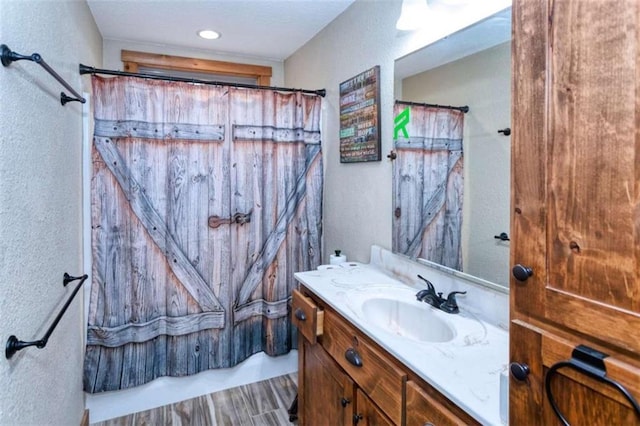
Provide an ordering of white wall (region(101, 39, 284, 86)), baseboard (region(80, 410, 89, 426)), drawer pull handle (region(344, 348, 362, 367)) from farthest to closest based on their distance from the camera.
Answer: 1. white wall (region(101, 39, 284, 86))
2. baseboard (region(80, 410, 89, 426))
3. drawer pull handle (region(344, 348, 362, 367))

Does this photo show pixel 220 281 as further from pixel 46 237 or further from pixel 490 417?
pixel 490 417

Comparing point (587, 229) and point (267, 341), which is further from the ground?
point (587, 229)

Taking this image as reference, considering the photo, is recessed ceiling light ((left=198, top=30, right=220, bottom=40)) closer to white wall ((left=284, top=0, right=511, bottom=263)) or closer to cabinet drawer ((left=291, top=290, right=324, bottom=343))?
white wall ((left=284, top=0, right=511, bottom=263))

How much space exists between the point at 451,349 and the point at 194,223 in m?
1.62

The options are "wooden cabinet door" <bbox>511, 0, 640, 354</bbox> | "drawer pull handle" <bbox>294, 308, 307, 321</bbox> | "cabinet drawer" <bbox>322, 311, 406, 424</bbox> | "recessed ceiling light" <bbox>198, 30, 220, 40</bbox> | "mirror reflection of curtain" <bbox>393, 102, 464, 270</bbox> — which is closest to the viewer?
"wooden cabinet door" <bbox>511, 0, 640, 354</bbox>

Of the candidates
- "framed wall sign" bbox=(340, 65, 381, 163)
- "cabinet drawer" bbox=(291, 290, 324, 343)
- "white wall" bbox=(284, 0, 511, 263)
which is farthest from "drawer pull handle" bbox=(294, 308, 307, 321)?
"framed wall sign" bbox=(340, 65, 381, 163)

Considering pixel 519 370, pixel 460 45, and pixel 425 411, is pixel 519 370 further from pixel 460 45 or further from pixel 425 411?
pixel 460 45

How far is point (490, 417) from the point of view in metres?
0.81

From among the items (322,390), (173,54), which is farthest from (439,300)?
(173,54)

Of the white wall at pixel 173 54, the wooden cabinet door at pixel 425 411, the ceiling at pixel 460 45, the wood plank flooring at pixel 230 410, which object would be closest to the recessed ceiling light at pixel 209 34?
the white wall at pixel 173 54

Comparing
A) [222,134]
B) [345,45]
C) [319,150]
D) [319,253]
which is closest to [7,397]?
[222,134]

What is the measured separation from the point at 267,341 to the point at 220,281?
53 centimetres

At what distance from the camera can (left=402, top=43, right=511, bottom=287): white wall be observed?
1.33 m

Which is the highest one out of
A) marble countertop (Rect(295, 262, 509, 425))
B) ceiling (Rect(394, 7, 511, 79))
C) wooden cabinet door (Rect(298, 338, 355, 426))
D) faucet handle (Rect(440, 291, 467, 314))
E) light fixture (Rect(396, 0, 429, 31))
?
light fixture (Rect(396, 0, 429, 31))
